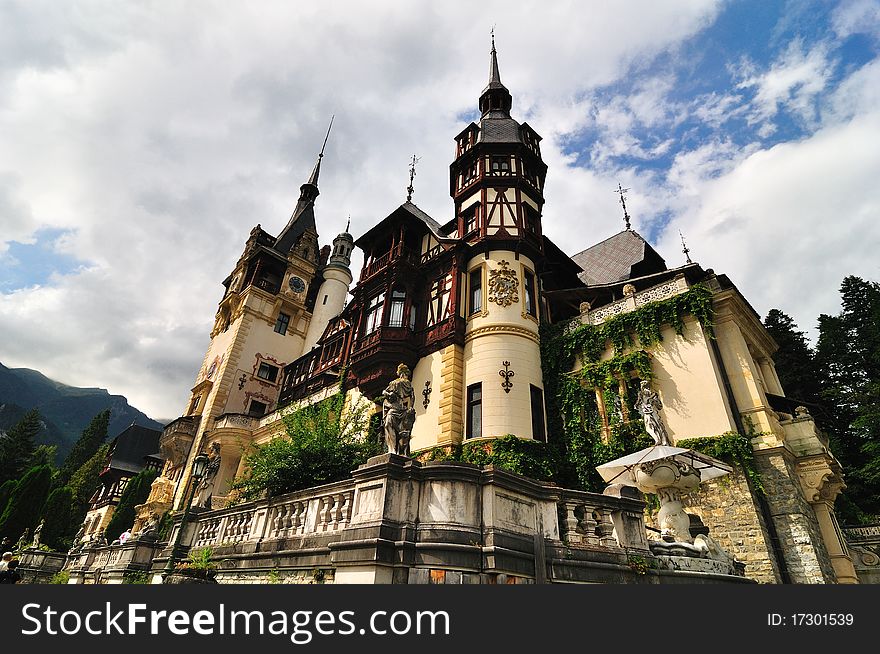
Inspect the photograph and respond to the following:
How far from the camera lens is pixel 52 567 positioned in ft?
74.1

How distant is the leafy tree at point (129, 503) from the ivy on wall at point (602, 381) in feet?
113

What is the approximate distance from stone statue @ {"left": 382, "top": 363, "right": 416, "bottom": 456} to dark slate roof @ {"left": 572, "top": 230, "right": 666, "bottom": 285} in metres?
17.4

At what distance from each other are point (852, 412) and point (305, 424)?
29.8 metres

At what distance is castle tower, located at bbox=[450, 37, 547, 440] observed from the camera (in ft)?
60.5

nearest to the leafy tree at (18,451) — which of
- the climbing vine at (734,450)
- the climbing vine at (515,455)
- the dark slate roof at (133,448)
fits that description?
the dark slate roof at (133,448)

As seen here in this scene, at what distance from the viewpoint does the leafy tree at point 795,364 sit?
92.9 feet

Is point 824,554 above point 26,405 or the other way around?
the other way around

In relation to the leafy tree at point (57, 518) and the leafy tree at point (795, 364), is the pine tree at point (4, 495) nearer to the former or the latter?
the leafy tree at point (57, 518)

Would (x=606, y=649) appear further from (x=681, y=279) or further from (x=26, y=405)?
(x=26, y=405)

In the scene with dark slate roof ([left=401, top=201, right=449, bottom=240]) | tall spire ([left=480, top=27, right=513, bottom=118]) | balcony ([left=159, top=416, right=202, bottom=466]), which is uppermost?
tall spire ([left=480, top=27, right=513, bottom=118])

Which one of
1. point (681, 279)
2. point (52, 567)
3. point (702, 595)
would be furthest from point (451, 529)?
point (52, 567)

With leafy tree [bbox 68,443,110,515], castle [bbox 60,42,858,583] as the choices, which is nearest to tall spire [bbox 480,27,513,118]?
castle [bbox 60,42,858,583]

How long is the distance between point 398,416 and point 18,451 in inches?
2960

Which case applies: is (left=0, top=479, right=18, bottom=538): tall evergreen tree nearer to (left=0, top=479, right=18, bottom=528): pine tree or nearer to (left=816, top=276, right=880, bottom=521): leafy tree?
(left=0, top=479, right=18, bottom=528): pine tree
